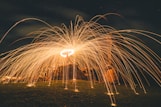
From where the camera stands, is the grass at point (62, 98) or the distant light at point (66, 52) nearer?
the grass at point (62, 98)

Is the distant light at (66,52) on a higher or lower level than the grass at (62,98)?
higher

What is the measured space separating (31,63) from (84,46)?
612 centimetres

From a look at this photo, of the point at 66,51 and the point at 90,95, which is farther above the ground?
the point at 66,51

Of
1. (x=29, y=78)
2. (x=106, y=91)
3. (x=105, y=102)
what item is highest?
(x=29, y=78)

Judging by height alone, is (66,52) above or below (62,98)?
above

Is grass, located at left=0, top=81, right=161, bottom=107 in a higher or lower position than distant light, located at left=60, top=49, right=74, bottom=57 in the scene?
→ lower

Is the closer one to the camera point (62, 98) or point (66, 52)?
point (62, 98)

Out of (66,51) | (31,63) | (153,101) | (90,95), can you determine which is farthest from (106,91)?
(31,63)

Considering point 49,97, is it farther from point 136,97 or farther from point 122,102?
point 136,97

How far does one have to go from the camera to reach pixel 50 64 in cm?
3416

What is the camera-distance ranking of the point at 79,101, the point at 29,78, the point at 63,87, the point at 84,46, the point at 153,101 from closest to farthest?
the point at 79,101
the point at 153,101
the point at 63,87
the point at 84,46
the point at 29,78

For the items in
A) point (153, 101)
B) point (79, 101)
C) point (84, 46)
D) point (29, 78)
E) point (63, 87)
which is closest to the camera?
point (79, 101)

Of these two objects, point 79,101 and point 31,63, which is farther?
point 31,63

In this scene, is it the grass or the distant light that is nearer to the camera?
the grass
